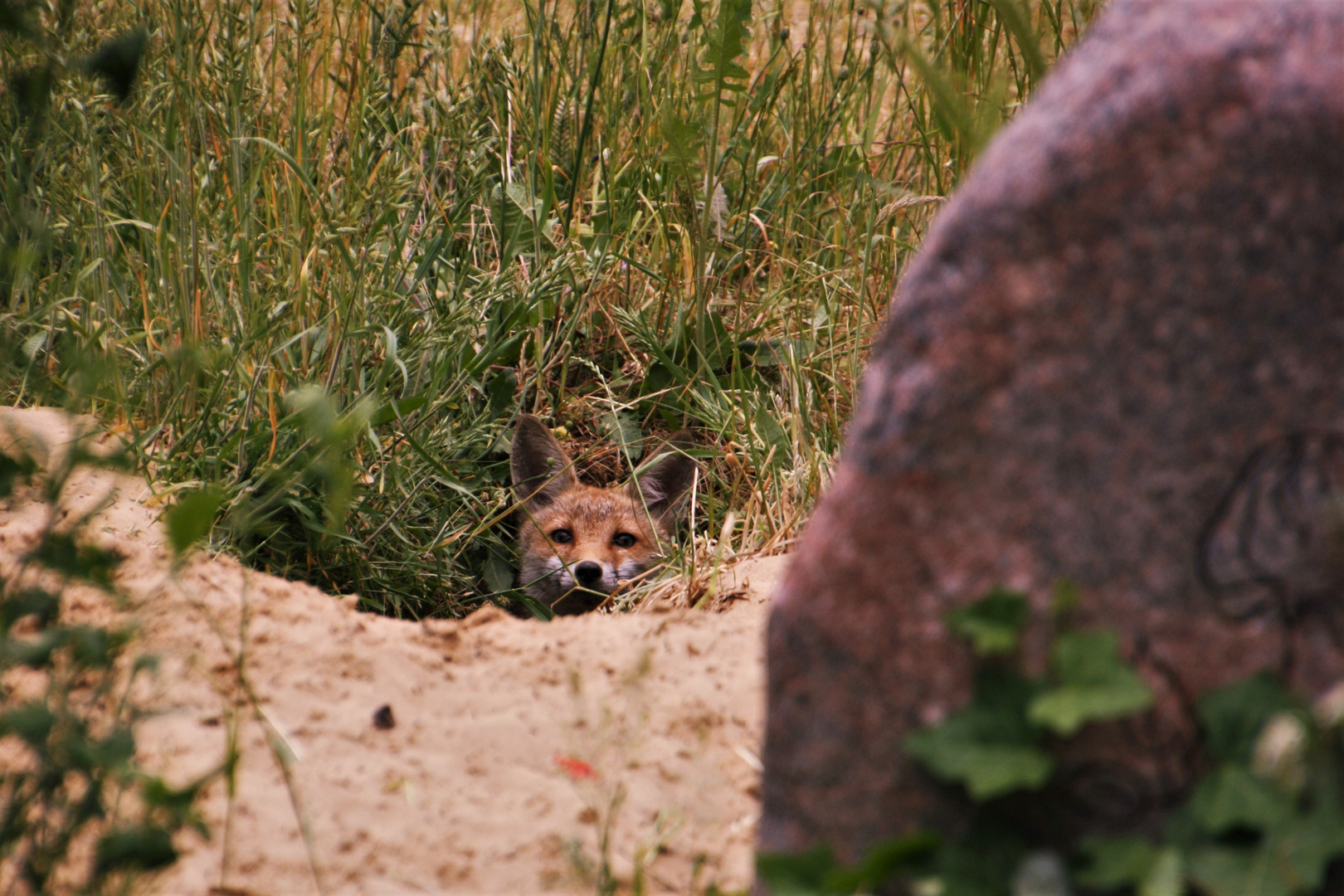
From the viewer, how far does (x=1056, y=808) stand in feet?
4.47

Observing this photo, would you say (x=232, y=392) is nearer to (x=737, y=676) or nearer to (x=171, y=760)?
(x=171, y=760)

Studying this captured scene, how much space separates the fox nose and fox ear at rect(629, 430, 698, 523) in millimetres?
348

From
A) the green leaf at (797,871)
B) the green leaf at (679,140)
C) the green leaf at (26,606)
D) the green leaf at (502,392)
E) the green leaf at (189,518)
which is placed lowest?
the green leaf at (797,871)

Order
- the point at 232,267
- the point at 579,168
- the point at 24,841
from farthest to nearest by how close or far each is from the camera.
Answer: the point at 579,168 → the point at 232,267 → the point at 24,841

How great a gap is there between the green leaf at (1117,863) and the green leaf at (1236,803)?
0.25 ft

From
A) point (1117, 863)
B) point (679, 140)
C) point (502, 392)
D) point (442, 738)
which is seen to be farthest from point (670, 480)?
point (1117, 863)

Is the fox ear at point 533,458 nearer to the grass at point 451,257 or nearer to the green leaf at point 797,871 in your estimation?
the grass at point 451,257

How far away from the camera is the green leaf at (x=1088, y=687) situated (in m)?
1.24

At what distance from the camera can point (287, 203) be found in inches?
152

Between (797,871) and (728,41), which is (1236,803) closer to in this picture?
(797,871)

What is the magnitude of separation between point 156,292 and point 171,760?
232 centimetres

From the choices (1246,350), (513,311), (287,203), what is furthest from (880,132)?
(1246,350)

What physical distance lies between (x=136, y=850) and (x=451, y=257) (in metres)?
3.58

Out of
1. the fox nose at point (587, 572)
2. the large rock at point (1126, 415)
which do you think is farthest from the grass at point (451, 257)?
the large rock at point (1126, 415)
